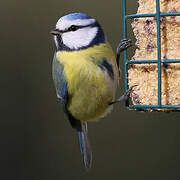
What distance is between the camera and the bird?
136 inches

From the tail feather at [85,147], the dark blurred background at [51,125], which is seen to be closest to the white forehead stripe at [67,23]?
the tail feather at [85,147]

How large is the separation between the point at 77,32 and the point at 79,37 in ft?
0.11

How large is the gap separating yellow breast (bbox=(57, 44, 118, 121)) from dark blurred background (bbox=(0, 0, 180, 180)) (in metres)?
2.82

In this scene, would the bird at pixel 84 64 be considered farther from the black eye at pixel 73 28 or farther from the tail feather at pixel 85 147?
the tail feather at pixel 85 147

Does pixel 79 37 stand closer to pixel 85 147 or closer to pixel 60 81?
pixel 60 81

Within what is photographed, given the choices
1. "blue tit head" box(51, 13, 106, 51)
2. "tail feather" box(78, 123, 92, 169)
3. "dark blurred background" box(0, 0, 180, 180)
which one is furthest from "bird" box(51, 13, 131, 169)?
"dark blurred background" box(0, 0, 180, 180)

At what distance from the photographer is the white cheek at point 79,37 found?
3.46 m

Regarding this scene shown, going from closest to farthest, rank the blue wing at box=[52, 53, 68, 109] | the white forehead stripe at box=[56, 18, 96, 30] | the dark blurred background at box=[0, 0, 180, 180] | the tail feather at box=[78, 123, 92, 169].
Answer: the white forehead stripe at box=[56, 18, 96, 30] → the blue wing at box=[52, 53, 68, 109] → the tail feather at box=[78, 123, 92, 169] → the dark blurred background at box=[0, 0, 180, 180]

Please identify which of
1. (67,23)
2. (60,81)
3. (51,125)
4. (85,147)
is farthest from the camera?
(51,125)

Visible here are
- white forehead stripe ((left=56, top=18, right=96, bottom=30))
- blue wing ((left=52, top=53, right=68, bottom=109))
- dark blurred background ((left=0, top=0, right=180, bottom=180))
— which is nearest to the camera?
white forehead stripe ((left=56, top=18, right=96, bottom=30))

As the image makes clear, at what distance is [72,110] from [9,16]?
382 centimetres

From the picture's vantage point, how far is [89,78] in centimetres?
348

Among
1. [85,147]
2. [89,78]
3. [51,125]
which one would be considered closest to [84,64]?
[89,78]

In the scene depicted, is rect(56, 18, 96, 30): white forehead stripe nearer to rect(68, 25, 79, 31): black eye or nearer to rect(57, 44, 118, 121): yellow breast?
rect(68, 25, 79, 31): black eye
